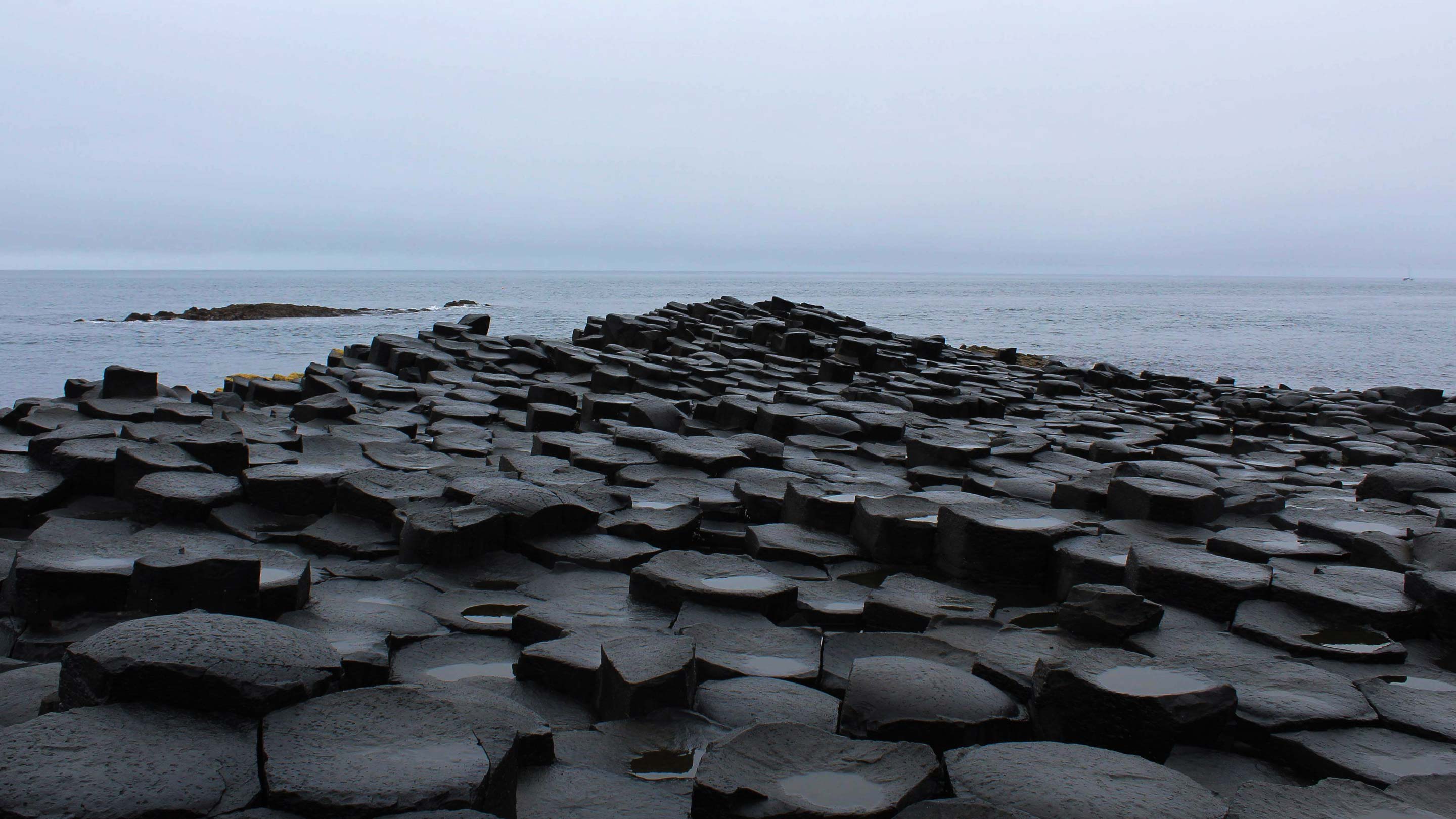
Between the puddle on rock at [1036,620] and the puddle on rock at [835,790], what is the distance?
1.44m

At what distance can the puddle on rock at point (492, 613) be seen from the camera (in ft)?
9.64

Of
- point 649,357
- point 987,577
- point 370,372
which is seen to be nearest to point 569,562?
point 987,577

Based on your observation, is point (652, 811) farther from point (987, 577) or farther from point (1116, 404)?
point (1116, 404)

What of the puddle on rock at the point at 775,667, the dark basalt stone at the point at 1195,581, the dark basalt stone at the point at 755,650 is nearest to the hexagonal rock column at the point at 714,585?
the dark basalt stone at the point at 755,650

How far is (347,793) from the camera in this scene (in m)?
1.60

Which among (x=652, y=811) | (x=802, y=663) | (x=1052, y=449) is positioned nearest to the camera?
(x=652, y=811)

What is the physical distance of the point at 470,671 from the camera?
2584mm

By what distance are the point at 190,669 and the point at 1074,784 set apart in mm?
1794

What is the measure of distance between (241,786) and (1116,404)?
9032mm

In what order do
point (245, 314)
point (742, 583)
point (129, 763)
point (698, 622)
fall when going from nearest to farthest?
point (129, 763), point (698, 622), point (742, 583), point (245, 314)

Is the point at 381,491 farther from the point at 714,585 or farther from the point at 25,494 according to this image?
the point at 714,585

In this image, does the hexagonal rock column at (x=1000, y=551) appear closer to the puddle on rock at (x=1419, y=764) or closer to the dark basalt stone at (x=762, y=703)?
the dark basalt stone at (x=762, y=703)

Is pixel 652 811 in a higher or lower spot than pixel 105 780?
lower

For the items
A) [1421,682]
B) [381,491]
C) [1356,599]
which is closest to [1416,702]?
[1421,682]
